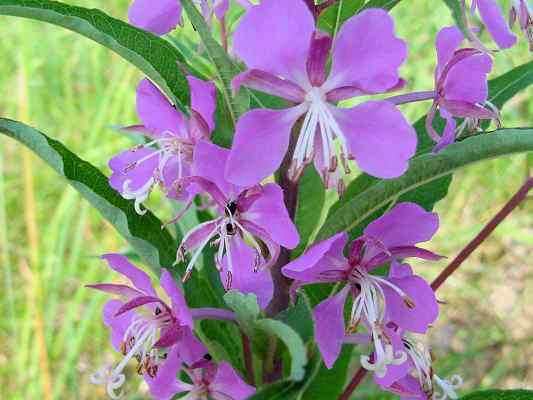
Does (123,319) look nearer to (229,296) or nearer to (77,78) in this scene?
(229,296)

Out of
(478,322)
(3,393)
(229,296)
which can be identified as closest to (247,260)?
(229,296)

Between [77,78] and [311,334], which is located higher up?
[77,78]

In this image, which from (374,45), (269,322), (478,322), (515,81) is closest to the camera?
(374,45)

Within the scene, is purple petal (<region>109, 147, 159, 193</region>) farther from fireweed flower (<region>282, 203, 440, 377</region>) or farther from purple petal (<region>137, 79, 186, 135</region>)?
fireweed flower (<region>282, 203, 440, 377</region>)

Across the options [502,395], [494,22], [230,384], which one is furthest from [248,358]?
[494,22]

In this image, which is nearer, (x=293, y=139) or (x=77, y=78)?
(x=293, y=139)

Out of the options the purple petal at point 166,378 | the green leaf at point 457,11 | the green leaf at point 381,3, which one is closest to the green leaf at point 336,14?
the green leaf at point 381,3

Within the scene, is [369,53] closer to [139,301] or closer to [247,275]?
[247,275]
